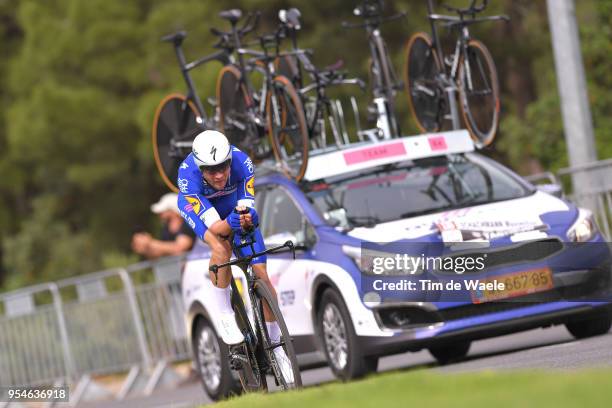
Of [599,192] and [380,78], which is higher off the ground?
[380,78]

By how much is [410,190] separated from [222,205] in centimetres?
268

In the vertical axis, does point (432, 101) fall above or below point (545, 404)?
above

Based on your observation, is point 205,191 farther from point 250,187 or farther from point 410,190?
point 410,190

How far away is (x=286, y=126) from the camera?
14859mm

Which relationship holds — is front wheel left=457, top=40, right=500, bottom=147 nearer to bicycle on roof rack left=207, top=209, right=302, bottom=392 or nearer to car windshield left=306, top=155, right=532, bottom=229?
car windshield left=306, top=155, right=532, bottom=229

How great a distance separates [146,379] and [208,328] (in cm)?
547

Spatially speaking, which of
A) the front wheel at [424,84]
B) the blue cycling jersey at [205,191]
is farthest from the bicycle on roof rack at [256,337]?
the front wheel at [424,84]

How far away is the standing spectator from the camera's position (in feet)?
63.8

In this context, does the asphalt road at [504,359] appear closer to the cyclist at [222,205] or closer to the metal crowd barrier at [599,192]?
the metal crowd barrier at [599,192]

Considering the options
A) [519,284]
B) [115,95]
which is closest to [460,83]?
[519,284]

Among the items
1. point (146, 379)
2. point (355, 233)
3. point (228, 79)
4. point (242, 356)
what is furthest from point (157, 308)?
point (242, 356)

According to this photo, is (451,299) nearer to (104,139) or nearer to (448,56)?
(448,56)

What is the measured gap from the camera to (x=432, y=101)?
1588 centimetres

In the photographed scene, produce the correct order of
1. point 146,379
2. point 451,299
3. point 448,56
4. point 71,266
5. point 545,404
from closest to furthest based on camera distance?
point 545,404, point 451,299, point 448,56, point 146,379, point 71,266
